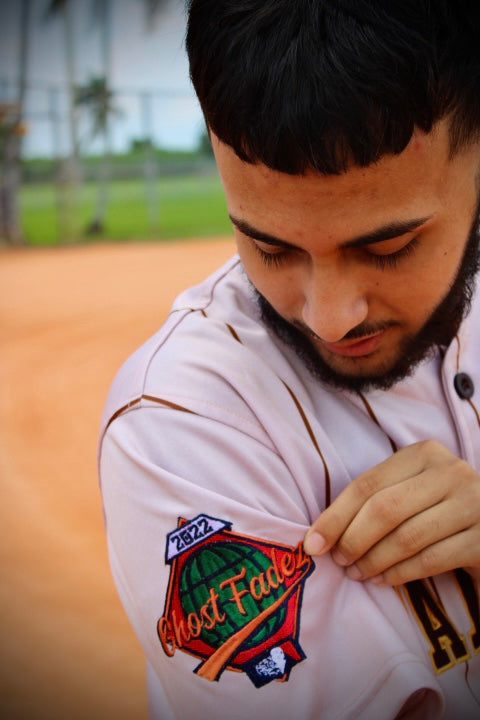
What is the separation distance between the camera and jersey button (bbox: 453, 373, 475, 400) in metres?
1.63

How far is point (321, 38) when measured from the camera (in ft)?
3.90

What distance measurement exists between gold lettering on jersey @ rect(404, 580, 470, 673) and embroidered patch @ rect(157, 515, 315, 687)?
210mm

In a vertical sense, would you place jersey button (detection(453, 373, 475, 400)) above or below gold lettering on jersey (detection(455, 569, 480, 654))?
above

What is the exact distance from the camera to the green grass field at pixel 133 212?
18.3 m

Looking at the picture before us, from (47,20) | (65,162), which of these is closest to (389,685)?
(65,162)

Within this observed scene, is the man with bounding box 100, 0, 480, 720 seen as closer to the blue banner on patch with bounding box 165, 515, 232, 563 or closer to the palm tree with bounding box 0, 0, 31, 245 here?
the blue banner on patch with bounding box 165, 515, 232, 563

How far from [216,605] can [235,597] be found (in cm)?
3

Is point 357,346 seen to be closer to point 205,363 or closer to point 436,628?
point 205,363

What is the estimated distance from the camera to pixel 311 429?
1455 mm

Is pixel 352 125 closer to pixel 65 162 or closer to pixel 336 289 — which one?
pixel 336 289

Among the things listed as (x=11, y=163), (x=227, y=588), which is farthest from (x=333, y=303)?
(x=11, y=163)

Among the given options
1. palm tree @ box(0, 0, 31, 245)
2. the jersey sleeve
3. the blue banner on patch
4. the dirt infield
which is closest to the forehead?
the jersey sleeve

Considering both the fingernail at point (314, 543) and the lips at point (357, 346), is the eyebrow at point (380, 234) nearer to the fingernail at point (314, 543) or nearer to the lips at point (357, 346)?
the lips at point (357, 346)

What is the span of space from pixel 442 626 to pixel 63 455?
13.2 ft
